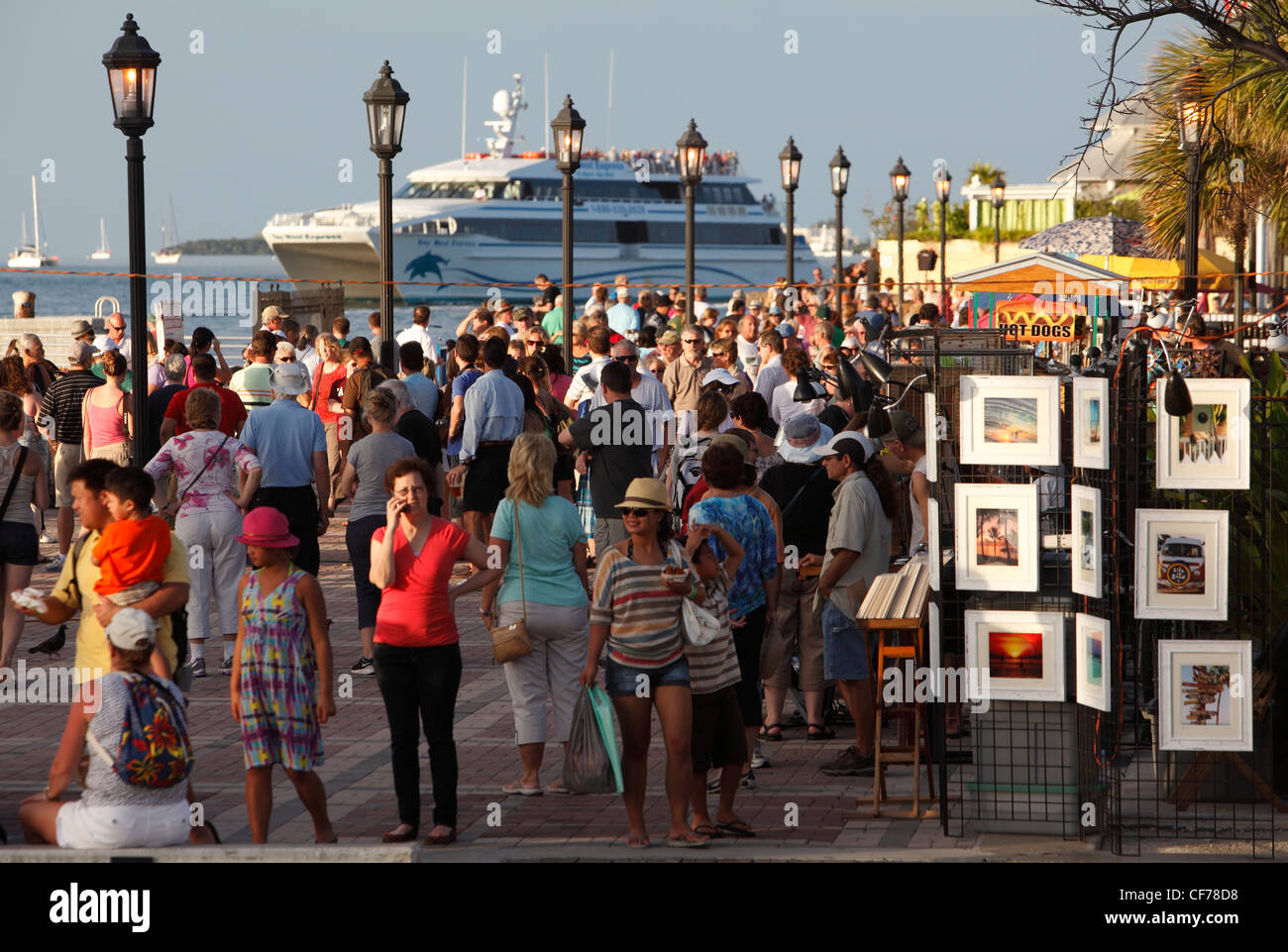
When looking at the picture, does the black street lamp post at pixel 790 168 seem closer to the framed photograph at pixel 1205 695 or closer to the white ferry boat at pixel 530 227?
the framed photograph at pixel 1205 695

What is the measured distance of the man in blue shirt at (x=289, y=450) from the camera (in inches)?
403

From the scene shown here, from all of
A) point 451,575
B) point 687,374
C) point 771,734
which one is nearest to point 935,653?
point 771,734

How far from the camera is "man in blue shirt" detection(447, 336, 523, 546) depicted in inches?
471

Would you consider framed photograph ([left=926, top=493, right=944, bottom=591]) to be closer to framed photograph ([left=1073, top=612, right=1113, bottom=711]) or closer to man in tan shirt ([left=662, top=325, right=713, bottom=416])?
framed photograph ([left=1073, top=612, right=1113, bottom=711])

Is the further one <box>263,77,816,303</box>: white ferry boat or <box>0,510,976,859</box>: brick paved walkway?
<box>263,77,816,303</box>: white ferry boat

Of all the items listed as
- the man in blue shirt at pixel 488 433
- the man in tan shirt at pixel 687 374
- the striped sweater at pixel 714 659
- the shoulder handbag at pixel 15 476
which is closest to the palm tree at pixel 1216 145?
the striped sweater at pixel 714 659

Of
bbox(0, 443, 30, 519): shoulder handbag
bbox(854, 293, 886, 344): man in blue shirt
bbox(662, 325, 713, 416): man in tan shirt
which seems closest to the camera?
bbox(0, 443, 30, 519): shoulder handbag

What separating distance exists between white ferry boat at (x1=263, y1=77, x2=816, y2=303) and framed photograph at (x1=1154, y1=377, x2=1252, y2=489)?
6957 centimetres

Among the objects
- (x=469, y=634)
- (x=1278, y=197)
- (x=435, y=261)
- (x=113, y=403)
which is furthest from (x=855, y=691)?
(x=435, y=261)

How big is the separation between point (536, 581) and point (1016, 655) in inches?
86.9

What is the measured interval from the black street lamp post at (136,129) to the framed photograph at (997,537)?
19.2ft

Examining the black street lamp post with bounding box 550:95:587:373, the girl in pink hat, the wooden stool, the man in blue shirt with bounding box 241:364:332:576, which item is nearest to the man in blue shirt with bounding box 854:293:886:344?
the black street lamp post with bounding box 550:95:587:373

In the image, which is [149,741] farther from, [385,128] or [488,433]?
[385,128]
